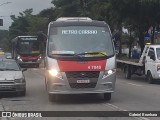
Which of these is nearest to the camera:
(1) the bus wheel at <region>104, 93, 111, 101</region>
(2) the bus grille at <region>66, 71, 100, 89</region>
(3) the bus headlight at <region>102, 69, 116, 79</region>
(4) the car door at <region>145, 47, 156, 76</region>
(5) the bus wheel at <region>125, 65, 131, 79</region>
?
(2) the bus grille at <region>66, 71, 100, 89</region>

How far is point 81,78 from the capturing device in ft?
52.1

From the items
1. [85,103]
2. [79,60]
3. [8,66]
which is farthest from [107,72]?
[8,66]

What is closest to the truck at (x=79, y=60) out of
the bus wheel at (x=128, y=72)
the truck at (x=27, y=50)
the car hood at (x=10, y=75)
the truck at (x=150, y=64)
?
the car hood at (x=10, y=75)

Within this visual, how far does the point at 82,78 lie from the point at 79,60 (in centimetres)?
61

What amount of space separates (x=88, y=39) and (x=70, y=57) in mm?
1242

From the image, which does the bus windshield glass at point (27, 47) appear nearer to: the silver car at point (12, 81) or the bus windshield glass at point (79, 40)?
the silver car at point (12, 81)

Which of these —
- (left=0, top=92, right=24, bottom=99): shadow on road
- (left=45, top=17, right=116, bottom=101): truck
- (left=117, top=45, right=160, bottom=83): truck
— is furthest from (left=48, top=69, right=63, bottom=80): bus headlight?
(left=117, top=45, right=160, bottom=83): truck

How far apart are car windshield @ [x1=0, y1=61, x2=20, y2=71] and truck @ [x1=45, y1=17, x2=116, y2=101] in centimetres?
363

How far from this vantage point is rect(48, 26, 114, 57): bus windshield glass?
1658cm

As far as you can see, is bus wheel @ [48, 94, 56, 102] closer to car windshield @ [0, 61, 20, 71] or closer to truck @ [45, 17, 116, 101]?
truck @ [45, 17, 116, 101]

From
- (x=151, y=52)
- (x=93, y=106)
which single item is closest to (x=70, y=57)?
(x=93, y=106)

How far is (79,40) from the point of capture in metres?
17.0

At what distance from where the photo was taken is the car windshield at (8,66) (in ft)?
65.6

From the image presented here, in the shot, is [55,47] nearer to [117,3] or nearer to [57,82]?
[57,82]
